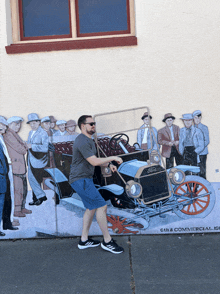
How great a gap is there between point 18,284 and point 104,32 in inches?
148

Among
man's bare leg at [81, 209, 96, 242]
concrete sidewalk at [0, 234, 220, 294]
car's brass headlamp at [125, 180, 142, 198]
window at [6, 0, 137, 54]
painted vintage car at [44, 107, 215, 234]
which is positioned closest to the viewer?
concrete sidewalk at [0, 234, 220, 294]

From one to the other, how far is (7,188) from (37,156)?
70 centimetres

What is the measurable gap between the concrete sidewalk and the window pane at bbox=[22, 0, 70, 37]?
3332 millimetres

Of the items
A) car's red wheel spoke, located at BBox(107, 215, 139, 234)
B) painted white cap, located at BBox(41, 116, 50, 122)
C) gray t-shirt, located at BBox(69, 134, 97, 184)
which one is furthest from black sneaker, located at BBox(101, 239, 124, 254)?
painted white cap, located at BBox(41, 116, 50, 122)

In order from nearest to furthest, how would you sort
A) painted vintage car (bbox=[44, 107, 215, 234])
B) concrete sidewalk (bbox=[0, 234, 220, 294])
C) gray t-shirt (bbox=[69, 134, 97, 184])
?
concrete sidewalk (bbox=[0, 234, 220, 294])
gray t-shirt (bbox=[69, 134, 97, 184])
painted vintage car (bbox=[44, 107, 215, 234])

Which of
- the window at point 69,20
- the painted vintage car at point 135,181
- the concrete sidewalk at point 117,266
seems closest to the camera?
the concrete sidewalk at point 117,266

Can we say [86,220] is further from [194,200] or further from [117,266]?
[194,200]

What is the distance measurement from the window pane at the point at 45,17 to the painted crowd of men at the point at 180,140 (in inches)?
78.1

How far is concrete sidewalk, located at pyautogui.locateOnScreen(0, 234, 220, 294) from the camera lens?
10.4 ft

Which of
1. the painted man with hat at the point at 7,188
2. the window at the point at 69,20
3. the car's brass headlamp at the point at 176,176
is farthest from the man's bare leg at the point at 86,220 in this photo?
the window at the point at 69,20

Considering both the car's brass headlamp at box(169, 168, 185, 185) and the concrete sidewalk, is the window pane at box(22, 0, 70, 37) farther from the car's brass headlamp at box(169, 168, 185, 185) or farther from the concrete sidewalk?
the concrete sidewalk

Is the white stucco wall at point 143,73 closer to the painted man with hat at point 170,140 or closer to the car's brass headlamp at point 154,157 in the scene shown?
the painted man with hat at point 170,140

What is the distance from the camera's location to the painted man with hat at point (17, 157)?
453cm

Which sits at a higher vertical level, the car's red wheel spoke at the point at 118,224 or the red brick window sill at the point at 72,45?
the red brick window sill at the point at 72,45
